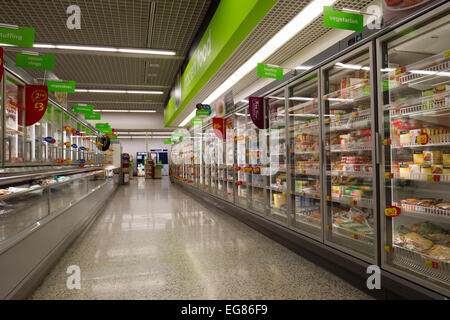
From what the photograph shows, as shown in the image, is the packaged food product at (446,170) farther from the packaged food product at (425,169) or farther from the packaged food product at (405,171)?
the packaged food product at (405,171)

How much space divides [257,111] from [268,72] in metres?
0.92

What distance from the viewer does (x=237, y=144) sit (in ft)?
21.3

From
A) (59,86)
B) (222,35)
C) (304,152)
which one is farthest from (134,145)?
(304,152)

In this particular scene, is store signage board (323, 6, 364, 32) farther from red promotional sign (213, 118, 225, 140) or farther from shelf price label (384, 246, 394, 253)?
red promotional sign (213, 118, 225, 140)

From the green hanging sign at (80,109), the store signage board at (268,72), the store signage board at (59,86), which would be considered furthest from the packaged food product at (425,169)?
the green hanging sign at (80,109)

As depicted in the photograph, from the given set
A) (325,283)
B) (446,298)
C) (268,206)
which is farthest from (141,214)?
(446,298)

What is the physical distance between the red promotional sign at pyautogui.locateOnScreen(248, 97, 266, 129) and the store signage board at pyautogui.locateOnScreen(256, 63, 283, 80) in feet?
2.54

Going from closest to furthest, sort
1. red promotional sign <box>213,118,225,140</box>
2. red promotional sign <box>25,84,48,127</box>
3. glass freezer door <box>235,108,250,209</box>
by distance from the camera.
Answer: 1. red promotional sign <box>25,84,48,127</box>
2. glass freezer door <box>235,108,250,209</box>
3. red promotional sign <box>213,118,225,140</box>

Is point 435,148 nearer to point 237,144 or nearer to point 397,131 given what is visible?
point 397,131

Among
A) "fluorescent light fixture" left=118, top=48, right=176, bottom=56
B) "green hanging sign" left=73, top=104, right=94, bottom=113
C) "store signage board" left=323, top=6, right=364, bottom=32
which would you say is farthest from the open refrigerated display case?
"green hanging sign" left=73, top=104, right=94, bottom=113

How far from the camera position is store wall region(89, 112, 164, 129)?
15750 millimetres

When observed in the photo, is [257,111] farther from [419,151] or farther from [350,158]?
[419,151]

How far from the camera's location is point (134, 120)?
15.9 metres

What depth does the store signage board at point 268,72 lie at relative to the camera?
4.01 m
